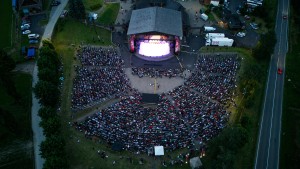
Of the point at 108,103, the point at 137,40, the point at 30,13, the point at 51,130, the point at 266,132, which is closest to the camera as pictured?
the point at 51,130

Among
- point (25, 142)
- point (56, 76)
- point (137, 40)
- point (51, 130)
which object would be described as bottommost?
point (25, 142)

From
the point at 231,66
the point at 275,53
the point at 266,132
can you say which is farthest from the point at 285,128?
the point at 275,53

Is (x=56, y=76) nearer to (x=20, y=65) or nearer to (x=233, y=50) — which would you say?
(x=20, y=65)

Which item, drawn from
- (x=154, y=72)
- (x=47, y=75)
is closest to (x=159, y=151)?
(x=154, y=72)

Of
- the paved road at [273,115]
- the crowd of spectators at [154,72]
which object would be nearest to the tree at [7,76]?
the crowd of spectators at [154,72]

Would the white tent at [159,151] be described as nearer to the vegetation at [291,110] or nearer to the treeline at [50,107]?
the treeline at [50,107]

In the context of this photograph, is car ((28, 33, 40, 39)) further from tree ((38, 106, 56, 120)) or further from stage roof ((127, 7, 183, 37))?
tree ((38, 106, 56, 120))
